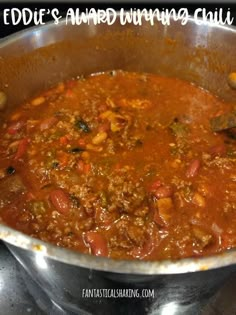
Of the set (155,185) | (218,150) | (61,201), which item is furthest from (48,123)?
(218,150)

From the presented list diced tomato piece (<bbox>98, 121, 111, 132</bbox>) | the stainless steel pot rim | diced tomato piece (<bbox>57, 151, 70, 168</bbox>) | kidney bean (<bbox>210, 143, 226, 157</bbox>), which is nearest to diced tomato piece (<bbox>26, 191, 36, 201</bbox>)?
diced tomato piece (<bbox>57, 151, 70, 168</bbox>)

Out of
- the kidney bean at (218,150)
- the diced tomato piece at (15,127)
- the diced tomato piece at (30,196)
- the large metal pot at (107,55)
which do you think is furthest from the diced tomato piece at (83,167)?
the kidney bean at (218,150)

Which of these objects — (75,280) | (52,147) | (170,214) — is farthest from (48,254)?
(52,147)

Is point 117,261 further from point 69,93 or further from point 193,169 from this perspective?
point 69,93

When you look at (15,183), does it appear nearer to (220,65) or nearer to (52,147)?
(52,147)

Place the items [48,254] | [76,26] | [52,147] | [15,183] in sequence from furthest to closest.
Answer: [76,26], [52,147], [15,183], [48,254]

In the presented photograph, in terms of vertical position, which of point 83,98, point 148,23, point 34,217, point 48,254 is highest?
point 148,23
